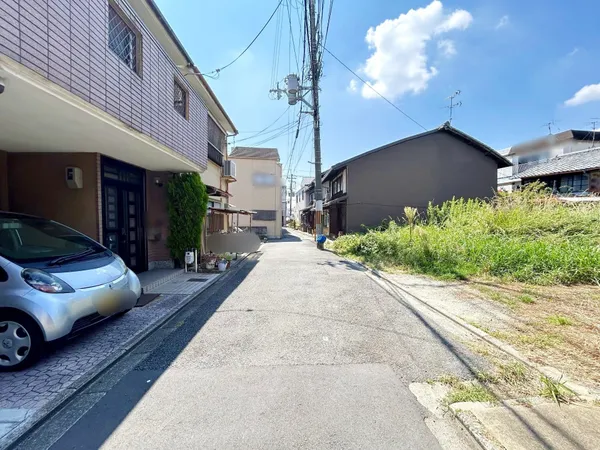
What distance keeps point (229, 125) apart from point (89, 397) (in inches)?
530

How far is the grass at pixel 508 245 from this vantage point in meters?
6.42

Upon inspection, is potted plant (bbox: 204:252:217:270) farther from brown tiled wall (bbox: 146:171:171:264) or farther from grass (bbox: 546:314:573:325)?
grass (bbox: 546:314:573:325)

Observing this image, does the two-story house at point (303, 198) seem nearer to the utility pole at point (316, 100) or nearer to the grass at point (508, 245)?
the utility pole at point (316, 100)

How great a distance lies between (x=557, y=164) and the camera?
2066cm

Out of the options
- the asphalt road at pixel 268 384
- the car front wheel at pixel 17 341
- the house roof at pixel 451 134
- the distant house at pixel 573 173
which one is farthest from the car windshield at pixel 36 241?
the distant house at pixel 573 173

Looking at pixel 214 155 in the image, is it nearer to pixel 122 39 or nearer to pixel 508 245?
pixel 122 39

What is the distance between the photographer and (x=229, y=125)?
14.2m

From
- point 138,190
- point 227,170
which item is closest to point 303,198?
point 227,170

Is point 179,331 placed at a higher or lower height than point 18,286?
lower

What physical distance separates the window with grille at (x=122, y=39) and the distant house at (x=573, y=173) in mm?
22752

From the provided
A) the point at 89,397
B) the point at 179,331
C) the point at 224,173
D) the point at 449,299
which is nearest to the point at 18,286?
the point at 89,397

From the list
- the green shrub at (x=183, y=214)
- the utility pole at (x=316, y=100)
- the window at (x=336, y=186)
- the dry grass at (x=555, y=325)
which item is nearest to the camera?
the dry grass at (x=555, y=325)

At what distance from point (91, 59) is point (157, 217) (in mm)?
4783

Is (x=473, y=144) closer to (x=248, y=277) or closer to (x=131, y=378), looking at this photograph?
(x=248, y=277)
